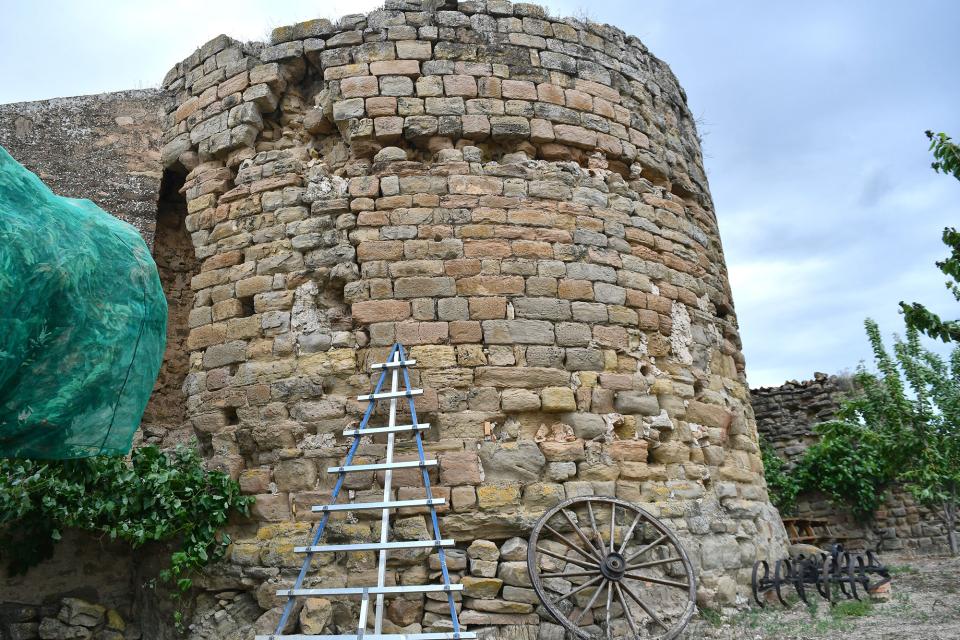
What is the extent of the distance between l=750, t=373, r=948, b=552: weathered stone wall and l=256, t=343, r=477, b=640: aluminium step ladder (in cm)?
873

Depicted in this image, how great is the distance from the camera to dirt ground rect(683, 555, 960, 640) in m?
4.41

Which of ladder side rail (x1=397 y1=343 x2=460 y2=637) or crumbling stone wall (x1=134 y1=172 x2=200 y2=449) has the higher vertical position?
crumbling stone wall (x1=134 y1=172 x2=200 y2=449)

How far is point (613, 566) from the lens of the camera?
450cm

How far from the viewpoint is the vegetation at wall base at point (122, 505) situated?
15.3 ft

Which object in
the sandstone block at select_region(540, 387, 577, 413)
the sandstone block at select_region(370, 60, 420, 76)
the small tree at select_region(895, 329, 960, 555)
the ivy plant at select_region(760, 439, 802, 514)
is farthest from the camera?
the ivy plant at select_region(760, 439, 802, 514)

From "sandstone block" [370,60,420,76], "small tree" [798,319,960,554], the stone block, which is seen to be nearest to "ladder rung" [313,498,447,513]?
the stone block

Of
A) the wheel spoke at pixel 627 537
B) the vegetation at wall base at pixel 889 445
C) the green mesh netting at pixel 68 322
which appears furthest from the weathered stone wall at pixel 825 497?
the green mesh netting at pixel 68 322

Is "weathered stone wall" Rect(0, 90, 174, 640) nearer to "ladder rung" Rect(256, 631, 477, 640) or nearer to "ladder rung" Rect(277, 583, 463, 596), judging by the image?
"ladder rung" Rect(277, 583, 463, 596)

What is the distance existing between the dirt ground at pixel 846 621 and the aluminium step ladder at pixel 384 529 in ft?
5.28

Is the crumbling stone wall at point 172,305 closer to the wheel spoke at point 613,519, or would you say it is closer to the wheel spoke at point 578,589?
Result: the wheel spoke at point 578,589

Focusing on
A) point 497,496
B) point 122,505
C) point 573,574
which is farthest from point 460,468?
point 122,505

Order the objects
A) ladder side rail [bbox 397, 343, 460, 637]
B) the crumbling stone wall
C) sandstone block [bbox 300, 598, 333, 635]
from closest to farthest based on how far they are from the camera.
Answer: ladder side rail [bbox 397, 343, 460, 637] → sandstone block [bbox 300, 598, 333, 635] → the crumbling stone wall

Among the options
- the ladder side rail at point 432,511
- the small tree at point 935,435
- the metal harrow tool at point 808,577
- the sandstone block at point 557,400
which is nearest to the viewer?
the ladder side rail at point 432,511

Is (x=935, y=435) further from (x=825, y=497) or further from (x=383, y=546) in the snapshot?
(x=383, y=546)
